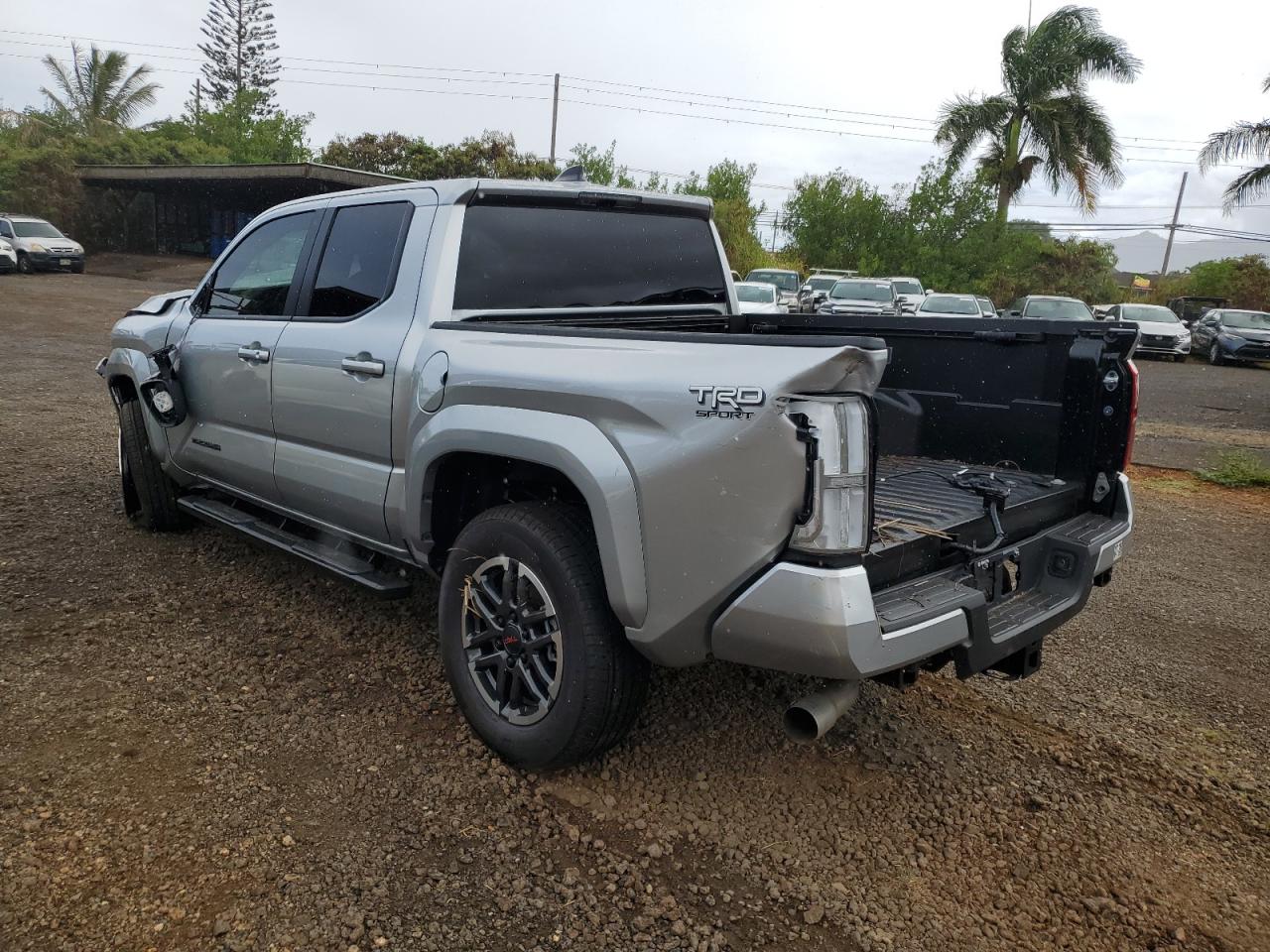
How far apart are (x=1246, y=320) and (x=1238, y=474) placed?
18.4 metres

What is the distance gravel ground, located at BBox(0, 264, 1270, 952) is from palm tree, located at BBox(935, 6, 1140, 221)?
3121 centimetres

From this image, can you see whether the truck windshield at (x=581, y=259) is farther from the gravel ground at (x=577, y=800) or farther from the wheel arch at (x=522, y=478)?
the gravel ground at (x=577, y=800)

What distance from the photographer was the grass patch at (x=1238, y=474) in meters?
8.42

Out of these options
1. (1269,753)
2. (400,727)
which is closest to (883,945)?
(400,727)

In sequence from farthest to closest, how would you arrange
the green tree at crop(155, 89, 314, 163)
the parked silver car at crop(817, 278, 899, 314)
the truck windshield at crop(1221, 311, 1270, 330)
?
the green tree at crop(155, 89, 314, 163)
the truck windshield at crop(1221, 311, 1270, 330)
the parked silver car at crop(817, 278, 899, 314)

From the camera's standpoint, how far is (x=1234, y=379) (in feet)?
64.1

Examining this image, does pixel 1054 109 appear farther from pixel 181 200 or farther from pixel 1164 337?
pixel 181 200

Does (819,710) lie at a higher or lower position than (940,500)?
lower

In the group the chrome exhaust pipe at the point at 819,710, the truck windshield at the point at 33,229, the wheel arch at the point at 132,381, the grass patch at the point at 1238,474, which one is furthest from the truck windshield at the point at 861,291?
the truck windshield at the point at 33,229

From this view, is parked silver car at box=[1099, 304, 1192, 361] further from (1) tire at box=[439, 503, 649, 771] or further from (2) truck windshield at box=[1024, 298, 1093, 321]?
(1) tire at box=[439, 503, 649, 771]

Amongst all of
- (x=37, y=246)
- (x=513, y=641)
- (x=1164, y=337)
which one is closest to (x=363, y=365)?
(x=513, y=641)

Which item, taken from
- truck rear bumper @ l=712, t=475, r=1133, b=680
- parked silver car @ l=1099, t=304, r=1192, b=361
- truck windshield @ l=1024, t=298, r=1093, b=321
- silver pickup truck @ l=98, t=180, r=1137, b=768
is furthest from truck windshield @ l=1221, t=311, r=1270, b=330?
truck rear bumper @ l=712, t=475, r=1133, b=680

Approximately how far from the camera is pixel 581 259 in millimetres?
3820

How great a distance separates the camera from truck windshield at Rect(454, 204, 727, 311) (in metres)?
3.52
